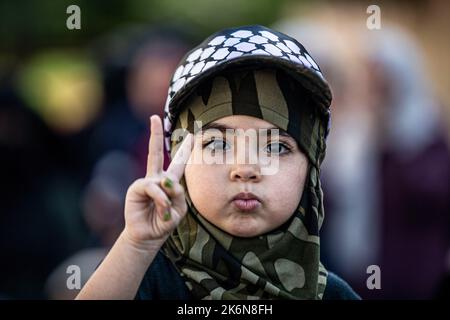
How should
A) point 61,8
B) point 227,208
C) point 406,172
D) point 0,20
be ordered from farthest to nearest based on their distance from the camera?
1. point 61,8
2. point 0,20
3. point 406,172
4. point 227,208

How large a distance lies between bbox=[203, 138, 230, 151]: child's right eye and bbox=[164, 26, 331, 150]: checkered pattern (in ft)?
0.62

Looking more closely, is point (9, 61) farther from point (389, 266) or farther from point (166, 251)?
point (166, 251)

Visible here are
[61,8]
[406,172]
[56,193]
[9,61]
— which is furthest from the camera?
[61,8]

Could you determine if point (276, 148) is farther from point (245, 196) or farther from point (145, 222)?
point (145, 222)

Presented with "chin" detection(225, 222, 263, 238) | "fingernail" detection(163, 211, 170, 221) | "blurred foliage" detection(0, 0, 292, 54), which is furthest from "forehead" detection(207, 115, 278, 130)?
"blurred foliage" detection(0, 0, 292, 54)

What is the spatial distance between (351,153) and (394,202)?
397mm

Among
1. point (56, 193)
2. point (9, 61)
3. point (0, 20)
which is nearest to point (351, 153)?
point (56, 193)

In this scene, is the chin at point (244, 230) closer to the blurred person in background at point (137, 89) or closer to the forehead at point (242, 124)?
the forehead at point (242, 124)

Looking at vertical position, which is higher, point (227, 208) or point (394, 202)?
point (227, 208)

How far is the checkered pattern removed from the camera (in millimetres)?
3113

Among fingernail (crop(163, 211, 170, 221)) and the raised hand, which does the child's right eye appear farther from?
fingernail (crop(163, 211, 170, 221))

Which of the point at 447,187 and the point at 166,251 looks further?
the point at 447,187

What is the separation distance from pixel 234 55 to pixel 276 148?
31 centimetres
